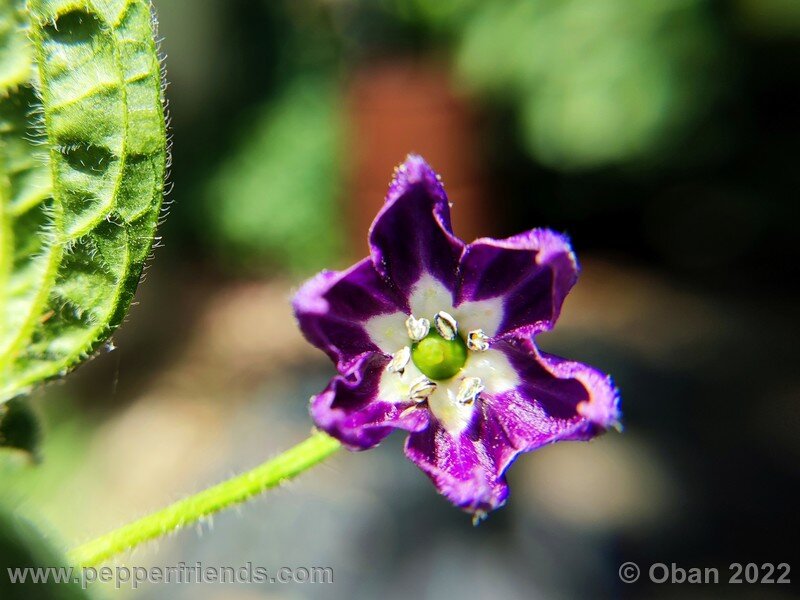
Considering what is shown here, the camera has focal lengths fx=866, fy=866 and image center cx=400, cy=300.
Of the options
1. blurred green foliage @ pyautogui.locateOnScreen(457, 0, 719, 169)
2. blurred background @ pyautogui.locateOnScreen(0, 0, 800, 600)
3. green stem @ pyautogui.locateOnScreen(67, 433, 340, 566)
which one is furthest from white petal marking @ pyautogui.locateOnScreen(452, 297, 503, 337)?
blurred green foliage @ pyautogui.locateOnScreen(457, 0, 719, 169)

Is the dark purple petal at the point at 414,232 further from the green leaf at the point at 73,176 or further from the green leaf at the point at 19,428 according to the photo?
the green leaf at the point at 19,428

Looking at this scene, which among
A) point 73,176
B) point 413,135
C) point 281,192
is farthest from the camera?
point 281,192

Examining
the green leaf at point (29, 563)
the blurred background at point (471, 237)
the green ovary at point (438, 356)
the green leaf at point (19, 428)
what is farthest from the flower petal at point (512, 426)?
the blurred background at point (471, 237)

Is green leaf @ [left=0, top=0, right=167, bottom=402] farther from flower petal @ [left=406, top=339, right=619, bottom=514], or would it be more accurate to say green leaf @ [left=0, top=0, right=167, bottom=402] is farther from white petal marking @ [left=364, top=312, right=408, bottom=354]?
flower petal @ [left=406, top=339, right=619, bottom=514]

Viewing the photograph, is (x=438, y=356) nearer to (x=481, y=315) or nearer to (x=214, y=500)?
(x=481, y=315)

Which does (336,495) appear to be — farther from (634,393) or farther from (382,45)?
(382,45)

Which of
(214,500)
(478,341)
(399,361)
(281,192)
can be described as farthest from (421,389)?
(281,192)

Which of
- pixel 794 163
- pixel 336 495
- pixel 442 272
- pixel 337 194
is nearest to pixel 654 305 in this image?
pixel 794 163
